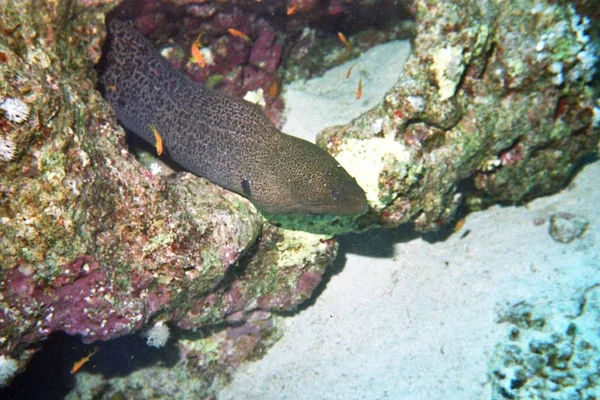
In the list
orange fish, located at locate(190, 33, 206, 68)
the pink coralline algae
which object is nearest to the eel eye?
the pink coralline algae

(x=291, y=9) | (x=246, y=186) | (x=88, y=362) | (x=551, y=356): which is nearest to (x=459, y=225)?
(x=551, y=356)

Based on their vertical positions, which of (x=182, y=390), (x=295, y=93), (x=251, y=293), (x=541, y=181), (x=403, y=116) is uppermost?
(x=295, y=93)

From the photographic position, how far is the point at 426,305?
4.65m

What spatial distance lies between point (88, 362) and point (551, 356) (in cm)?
575

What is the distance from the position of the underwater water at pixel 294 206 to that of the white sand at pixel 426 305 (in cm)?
3

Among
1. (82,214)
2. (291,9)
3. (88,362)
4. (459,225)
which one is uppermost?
(291,9)

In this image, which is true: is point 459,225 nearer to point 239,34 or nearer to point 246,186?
point 246,186

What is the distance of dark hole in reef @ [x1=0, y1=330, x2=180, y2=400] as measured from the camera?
498cm

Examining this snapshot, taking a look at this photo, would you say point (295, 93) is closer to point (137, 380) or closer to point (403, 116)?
point (403, 116)

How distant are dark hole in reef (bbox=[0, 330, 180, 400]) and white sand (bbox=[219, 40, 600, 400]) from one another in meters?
1.13

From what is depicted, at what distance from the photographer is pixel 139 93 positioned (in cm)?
425

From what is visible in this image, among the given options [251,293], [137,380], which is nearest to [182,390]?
[137,380]

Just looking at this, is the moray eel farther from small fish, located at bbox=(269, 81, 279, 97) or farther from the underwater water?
small fish, located at bbox=(269, 81, 279, 97)

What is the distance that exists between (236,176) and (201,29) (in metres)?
2.27
